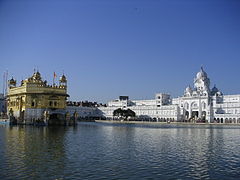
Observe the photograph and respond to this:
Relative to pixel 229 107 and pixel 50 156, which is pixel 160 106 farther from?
→ pixel 50 156

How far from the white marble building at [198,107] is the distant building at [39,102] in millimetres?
73321

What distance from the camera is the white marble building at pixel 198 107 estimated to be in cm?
11756

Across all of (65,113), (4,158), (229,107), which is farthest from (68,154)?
(229,107)

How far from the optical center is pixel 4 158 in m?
18.3

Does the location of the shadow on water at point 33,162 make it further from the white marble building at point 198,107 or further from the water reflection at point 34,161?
the white marble building at point 198,107

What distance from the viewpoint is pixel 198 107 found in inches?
5098

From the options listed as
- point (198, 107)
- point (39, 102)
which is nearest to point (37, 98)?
point (39, 102)

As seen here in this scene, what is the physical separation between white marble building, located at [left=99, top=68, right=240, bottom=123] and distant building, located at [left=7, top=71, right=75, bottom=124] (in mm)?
73321

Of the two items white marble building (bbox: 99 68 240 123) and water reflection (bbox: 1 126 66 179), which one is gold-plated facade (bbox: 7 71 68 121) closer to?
water reflection (bbox: 1 126 66 179)

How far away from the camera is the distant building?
5456cm

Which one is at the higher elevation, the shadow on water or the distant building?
the distant building

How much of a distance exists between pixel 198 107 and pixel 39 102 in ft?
289

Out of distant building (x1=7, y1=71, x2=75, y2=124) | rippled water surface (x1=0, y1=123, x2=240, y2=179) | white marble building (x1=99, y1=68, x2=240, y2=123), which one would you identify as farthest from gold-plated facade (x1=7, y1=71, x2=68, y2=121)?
white marble building (x1=99, y1=68, x2=240, y2=123)

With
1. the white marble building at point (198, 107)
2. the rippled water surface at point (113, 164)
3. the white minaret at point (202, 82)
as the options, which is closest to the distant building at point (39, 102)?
the rippled water surface at point (113, 164)
